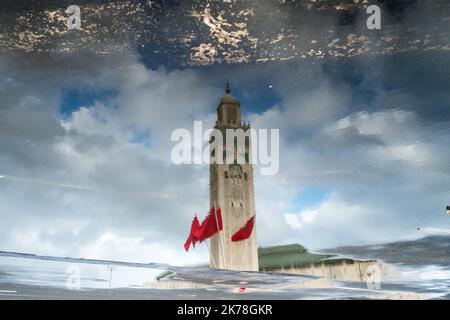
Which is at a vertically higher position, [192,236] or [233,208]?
[233,208]

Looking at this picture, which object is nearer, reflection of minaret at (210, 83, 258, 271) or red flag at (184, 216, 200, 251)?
red flag at (184, 216, 200, 251)

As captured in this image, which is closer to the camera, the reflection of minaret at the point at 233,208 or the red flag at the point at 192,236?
the red flag at the point at 192,236

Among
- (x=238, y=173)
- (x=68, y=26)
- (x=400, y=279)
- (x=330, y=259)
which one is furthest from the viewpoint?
(x=238, y=173)

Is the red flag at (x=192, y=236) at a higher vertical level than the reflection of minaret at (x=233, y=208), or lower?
lower

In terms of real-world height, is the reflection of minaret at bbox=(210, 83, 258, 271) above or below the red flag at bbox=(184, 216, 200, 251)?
above

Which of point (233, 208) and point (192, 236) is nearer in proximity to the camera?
point (192, 236)

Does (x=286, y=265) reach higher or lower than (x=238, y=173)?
lower

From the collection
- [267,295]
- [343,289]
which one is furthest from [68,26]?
[343,289]
